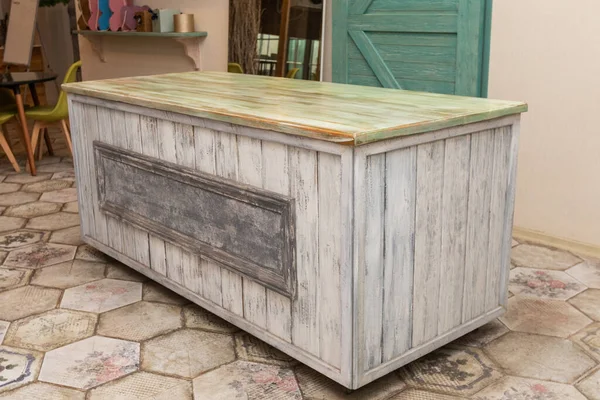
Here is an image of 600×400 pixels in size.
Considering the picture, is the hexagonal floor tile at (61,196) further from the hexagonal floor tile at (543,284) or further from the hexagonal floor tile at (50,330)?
the hexagonal floor tile at (543,284)

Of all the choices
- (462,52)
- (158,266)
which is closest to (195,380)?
(158,266)

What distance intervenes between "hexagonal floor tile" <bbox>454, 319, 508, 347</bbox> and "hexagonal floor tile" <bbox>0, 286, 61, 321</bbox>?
6.02 ft

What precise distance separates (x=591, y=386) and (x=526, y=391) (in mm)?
241

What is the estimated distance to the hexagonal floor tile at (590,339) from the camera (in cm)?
260

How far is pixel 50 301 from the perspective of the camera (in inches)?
123

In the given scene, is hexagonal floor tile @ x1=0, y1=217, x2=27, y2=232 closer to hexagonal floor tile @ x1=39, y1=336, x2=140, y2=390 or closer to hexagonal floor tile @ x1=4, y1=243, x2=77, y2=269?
hexagonal floor tile @ x1=4, y1=243, x2=77, y2=269

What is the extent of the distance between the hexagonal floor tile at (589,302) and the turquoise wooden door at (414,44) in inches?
50.5

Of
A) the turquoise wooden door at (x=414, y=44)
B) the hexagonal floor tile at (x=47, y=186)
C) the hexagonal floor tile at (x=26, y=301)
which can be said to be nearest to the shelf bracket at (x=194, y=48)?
the hexagonal floor tile at (x=47, y=186)

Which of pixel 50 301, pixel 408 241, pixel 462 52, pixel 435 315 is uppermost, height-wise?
pixel 462 52

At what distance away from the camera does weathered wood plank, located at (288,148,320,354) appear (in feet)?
7.16

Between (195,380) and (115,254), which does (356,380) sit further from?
(115,254)

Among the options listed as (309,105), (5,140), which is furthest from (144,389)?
(5,140)

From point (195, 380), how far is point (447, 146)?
122 centimetres

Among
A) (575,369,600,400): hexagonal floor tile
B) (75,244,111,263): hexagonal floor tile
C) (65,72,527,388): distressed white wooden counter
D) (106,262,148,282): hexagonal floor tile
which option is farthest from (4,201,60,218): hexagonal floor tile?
(575,369,600,400): hexagonal floor tile
